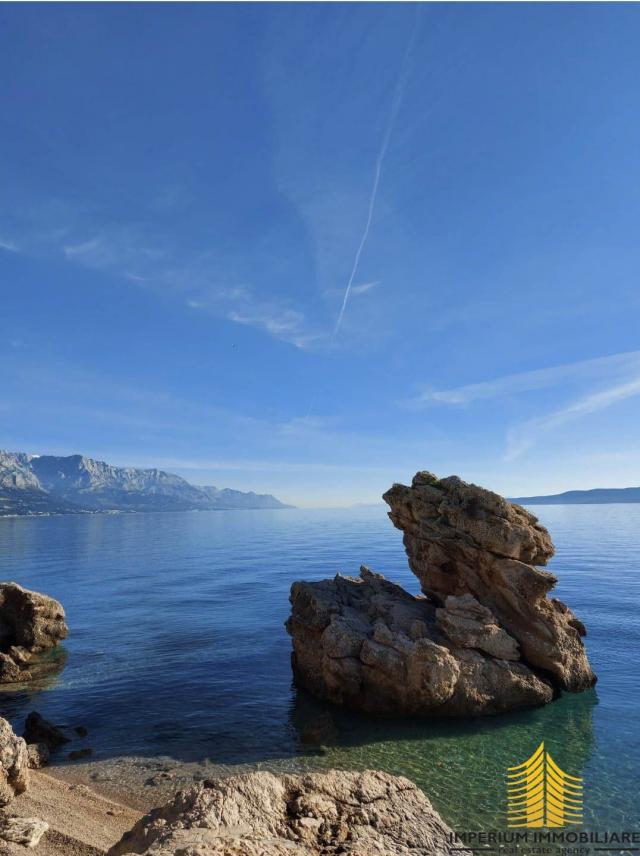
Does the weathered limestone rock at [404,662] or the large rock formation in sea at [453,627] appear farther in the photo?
the large rock formation in sea at [453,627]

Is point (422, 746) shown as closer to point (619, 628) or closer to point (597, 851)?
point (597, 851)

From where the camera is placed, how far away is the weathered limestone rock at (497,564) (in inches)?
981

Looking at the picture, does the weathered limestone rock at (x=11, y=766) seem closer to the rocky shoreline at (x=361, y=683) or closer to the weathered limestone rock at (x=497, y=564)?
the rocky shoreline at (x=361, y=683)

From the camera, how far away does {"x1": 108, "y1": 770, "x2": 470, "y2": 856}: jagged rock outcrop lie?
795 cm

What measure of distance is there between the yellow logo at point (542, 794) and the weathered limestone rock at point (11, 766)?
52.5 ft

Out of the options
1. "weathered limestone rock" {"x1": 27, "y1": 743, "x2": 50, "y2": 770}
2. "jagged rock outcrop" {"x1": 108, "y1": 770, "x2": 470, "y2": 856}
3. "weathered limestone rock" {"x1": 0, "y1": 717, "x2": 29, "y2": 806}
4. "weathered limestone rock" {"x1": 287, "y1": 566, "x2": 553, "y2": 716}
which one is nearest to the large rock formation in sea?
"weathered limestone rock" {"x1": 287, "y1": 566, "x2": 553, "y2": 716}

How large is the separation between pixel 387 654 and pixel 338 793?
13.0 metres

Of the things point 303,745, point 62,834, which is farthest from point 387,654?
point 62,834

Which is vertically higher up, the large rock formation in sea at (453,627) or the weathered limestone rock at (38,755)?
the large rock formation in sea at (453,627)

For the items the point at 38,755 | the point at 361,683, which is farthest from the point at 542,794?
the point at 38,755

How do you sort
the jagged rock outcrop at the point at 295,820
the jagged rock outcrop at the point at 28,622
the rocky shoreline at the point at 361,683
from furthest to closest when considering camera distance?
1. the jagged rock outcrop at the point at 28,622
2. the rocky shoreline at the point at 361,683
3. the jagged rock outcrop at the point at 295,820

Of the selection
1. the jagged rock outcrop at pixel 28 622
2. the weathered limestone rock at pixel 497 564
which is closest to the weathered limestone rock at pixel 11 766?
the jagged rock outcrop at pixel 28 622

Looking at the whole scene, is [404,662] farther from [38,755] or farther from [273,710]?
[38,755]

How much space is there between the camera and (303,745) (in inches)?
773
